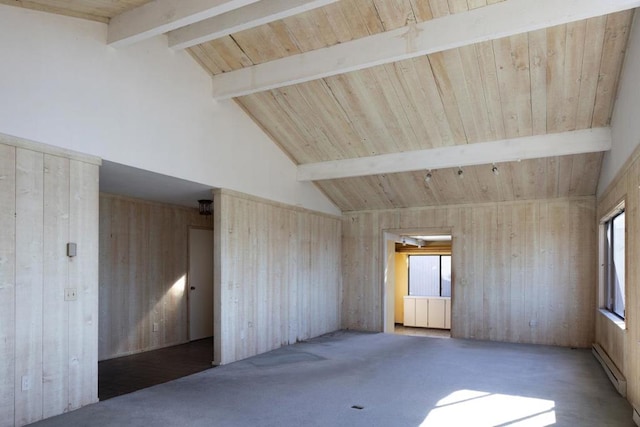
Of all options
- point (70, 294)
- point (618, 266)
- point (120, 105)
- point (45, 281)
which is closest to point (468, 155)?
point (618, 266)

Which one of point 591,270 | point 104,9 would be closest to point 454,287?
point 591,270

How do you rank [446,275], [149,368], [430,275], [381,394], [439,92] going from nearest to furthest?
[381,394]
[439,92]
[149,368]
[446,275]
[430,275]

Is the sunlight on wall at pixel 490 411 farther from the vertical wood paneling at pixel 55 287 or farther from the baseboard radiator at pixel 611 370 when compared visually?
the vertical wood paneling at pixel 55 287

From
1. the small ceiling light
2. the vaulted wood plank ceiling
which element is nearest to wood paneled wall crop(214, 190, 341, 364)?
the small ceiling light

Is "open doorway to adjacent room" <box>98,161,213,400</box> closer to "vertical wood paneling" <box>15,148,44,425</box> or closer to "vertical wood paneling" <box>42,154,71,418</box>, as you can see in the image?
"vertical wood paneling" <box>42,154,71,418</box>

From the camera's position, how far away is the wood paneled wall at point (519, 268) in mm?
7293

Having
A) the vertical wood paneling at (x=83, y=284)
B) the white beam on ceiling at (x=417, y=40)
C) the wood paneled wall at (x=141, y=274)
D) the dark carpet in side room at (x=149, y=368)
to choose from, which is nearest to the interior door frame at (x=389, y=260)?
the dark carpet in side room at (x=149, y=368)

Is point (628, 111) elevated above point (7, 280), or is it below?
above

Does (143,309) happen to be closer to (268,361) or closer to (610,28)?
(268,361)

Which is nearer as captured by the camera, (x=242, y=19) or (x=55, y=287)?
(x=55, y=287)

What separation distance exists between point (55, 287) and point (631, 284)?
530cm

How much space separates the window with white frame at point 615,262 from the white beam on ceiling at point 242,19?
421 centimetres

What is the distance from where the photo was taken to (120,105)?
4570mm

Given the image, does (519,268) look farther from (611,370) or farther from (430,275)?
(430,275)
